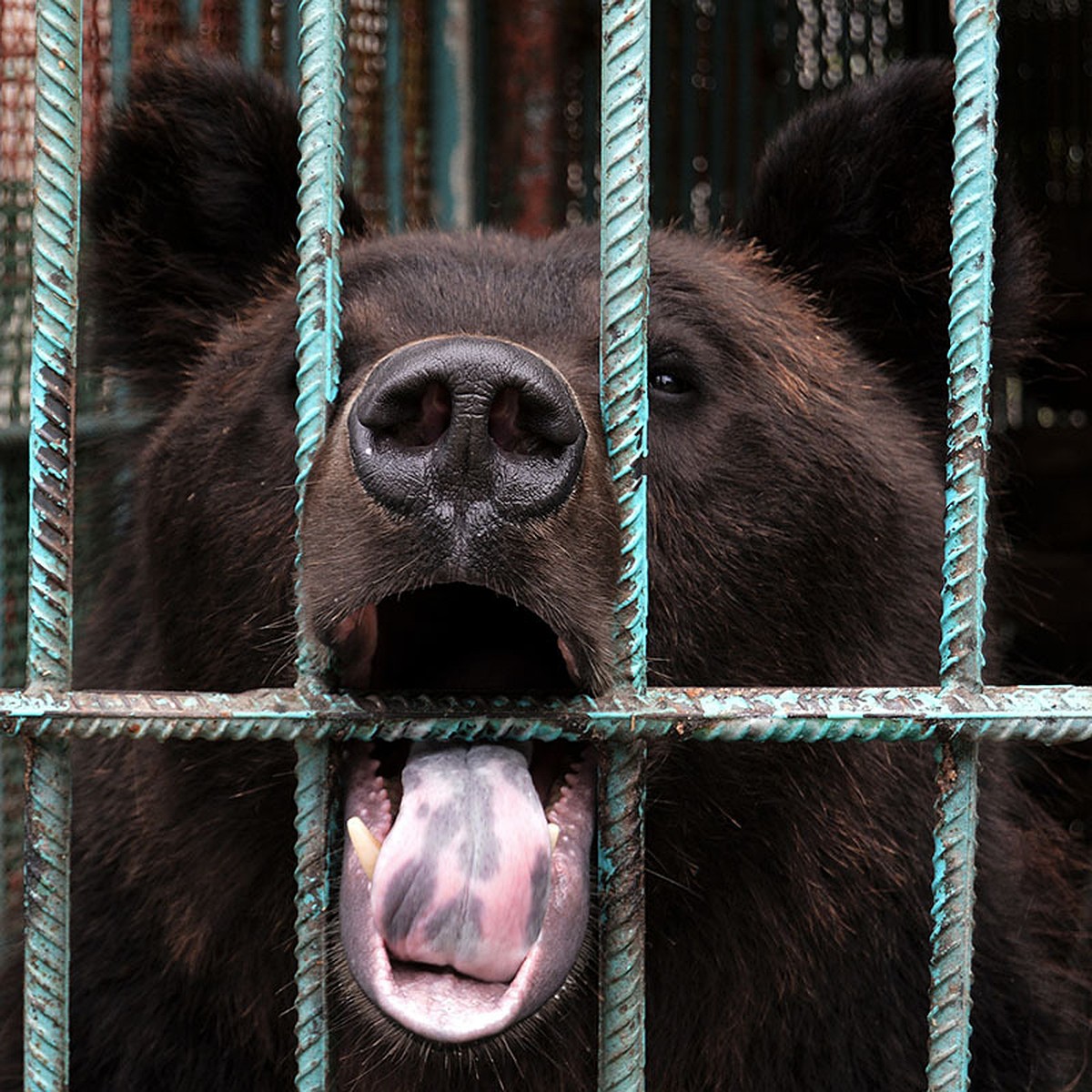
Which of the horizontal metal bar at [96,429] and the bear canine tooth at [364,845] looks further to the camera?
the horizontal metal bar at [96,429]

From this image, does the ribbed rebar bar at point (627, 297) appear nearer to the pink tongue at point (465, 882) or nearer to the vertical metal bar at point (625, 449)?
the vertical metal bar at point (625, 449)

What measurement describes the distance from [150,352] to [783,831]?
1.66 m

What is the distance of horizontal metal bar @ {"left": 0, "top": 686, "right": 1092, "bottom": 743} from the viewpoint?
1.59 meters

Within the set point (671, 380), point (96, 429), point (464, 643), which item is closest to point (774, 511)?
point (671, 380)

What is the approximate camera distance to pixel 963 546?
1.66 meters

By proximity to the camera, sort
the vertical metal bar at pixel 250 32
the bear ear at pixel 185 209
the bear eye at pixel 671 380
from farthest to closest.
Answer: the vertical metal bar at pixel 250 32 < the bear ear at pixel 185 209 < the bear eye at pixel 671 380

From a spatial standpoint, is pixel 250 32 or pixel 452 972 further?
pixel 250 32

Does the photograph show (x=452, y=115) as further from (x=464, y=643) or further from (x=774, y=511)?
(x=464, y=643)

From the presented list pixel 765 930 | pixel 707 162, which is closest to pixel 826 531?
pixel 765 930

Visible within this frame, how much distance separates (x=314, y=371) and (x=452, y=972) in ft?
2.32

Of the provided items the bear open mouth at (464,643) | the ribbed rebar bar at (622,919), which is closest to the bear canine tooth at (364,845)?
the ribbed rebar bar at (622,919)

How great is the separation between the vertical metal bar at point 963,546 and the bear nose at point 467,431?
1.50ft

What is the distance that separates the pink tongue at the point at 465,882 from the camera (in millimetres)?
1592

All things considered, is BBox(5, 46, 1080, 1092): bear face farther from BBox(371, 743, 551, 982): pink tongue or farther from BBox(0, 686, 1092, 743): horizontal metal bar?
BBox(0, 686, 1092, 743): horizontal metal bar
